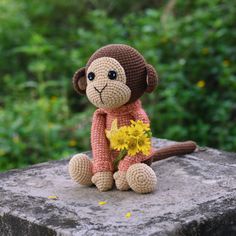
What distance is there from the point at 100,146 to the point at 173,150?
14.3 inches

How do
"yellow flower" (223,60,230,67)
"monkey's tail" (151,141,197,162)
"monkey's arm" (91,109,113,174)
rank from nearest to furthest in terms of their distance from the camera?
1. "monkey's arm" (91,109,113,174)
2. "monkey's tail" (151,141,197,162)
3. "yellow flower" (223,60,230,67)

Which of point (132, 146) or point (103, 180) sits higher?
point (132, 146)

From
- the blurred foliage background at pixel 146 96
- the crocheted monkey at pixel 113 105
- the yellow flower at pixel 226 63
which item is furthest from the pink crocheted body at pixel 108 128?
the yellow flower at pixel 226 63

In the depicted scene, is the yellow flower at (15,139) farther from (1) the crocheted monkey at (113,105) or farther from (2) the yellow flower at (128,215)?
(2) the yellow flower at (128,215)

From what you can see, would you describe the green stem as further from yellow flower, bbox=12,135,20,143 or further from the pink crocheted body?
yellow flower, bbox=12,135,20,143

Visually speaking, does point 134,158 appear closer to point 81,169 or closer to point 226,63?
point 81,169

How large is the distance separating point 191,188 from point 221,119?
4.50 feet

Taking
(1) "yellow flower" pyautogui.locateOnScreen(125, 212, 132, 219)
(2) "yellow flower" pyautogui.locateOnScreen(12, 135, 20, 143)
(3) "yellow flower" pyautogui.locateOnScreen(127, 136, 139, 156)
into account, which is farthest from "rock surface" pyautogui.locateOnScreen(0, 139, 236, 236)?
(2) "yellow flower" pyautogui.locateOnScreen(12, 135, 20, 143)

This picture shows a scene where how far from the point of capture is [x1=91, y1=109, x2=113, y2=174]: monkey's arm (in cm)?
169

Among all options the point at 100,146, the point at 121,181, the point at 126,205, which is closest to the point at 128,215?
the point at 126,205

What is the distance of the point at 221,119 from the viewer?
3002 millimetres

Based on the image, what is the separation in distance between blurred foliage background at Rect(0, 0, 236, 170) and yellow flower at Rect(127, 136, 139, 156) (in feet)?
3.99

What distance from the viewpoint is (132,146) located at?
1.61 metres

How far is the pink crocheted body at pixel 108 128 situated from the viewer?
5.44ft
